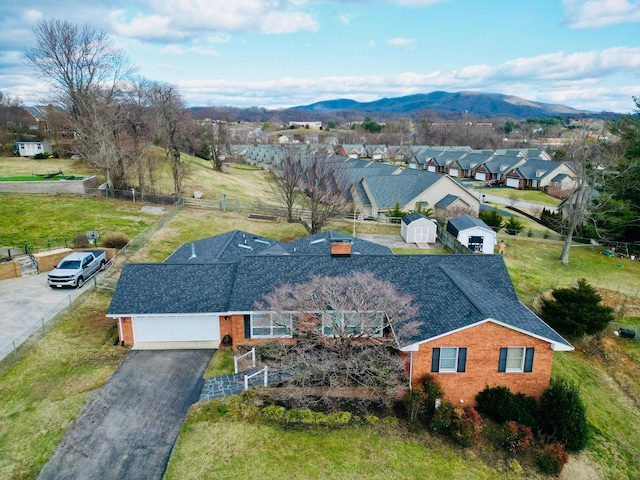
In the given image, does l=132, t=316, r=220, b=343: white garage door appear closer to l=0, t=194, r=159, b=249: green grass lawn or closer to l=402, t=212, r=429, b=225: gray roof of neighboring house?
l=0, t=194, r=159, b=249: green grass lawn

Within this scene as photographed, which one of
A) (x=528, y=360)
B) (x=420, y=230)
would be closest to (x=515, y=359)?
(x=528, y=360)

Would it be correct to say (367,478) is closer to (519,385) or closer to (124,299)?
(519,385)

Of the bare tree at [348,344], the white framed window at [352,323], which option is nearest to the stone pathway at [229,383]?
the bare tree at [348,344]

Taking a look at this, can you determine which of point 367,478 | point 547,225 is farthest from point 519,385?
point 547,225

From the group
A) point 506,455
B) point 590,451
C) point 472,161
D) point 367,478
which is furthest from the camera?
point 472,161

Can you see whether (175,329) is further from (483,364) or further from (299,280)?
(483,364)

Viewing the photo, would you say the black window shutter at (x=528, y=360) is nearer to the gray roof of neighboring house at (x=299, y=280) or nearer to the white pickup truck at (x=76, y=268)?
the gray roof of neighboring house at (x=299, y=280)
